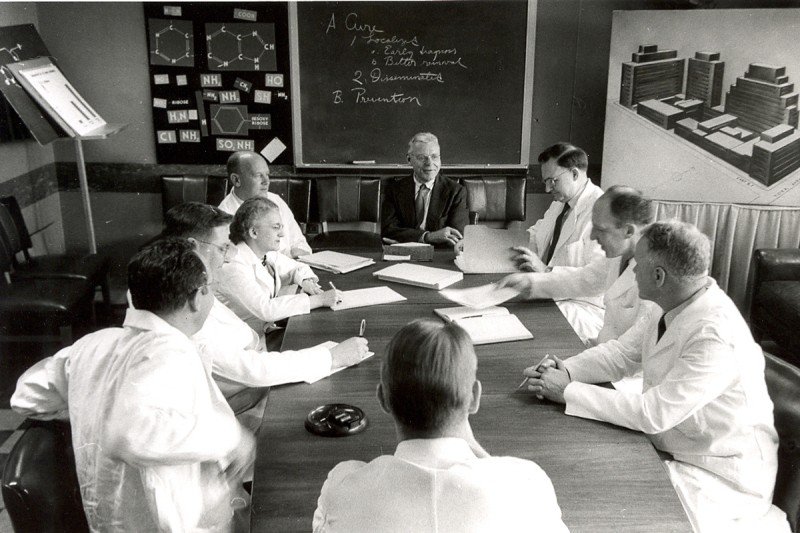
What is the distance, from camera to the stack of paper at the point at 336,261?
339 centimetres

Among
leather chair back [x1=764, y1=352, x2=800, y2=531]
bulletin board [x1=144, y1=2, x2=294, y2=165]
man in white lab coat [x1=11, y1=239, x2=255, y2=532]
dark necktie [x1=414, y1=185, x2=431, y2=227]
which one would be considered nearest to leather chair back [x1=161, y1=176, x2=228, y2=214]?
bulletin board [x1=144, y1=2, x2=294, y2=165]

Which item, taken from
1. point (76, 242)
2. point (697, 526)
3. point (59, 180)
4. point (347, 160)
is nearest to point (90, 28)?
point (59, 180)

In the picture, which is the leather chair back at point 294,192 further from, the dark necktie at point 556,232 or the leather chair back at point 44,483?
the leather chair back at point 44,483

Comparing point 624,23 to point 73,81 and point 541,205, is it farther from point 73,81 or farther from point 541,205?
point 73,81

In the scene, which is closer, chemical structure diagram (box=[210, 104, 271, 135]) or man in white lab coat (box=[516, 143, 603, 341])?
man in white lab coat (box=[516, 143, 603, 341])

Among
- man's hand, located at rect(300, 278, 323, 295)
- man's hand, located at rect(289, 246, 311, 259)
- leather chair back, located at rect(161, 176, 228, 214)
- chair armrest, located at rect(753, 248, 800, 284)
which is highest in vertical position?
leather chair back, located at rect(161, 176, 228, 214)

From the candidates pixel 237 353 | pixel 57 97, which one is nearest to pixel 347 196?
pixel 57 97

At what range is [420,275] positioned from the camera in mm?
3189

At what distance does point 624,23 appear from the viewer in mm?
4629

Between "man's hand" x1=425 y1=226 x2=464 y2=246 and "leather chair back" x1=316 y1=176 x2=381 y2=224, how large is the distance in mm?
859

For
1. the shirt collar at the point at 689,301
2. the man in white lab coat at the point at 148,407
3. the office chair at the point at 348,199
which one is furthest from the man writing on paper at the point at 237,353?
the office chair at the point at 348,199

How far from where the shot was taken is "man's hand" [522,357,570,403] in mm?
2025

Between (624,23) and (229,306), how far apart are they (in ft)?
10.5

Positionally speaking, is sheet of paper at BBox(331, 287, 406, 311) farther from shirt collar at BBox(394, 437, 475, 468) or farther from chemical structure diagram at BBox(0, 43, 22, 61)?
chemical structure diagram at BBox(0, 43, 22, 61)
